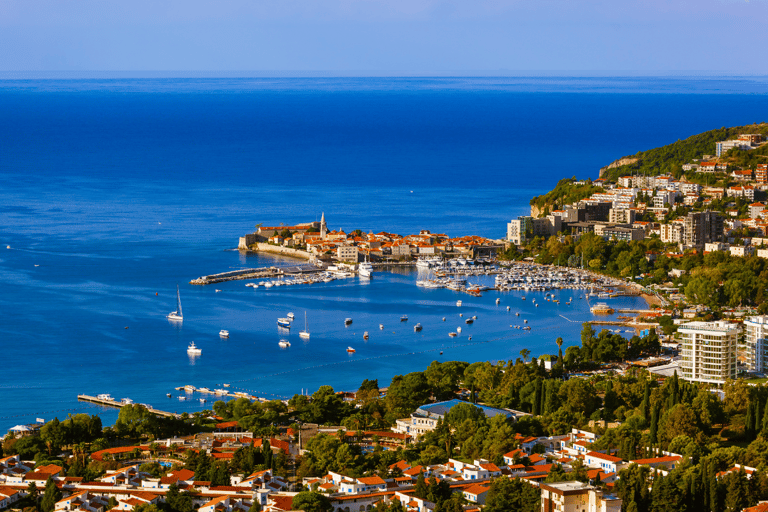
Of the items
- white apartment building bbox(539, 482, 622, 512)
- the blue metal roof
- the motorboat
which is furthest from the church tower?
white apartment building bbox(539, 482, 622, 512)

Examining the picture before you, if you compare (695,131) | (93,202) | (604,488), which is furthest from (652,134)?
(604,488)

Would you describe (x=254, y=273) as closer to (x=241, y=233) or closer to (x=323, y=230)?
(x=323, y=230)

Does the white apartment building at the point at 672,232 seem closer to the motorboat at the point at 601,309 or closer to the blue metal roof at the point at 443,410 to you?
the motorboat at the point at 601,309

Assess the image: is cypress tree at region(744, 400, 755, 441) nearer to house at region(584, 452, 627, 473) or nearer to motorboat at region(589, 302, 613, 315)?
house at region(584, 452, 627, 473)

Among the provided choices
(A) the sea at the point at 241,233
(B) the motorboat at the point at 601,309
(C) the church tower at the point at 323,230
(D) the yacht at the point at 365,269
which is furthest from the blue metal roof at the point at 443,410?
(C) the church tower at the point at 323,230

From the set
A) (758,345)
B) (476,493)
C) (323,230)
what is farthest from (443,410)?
(323,230)

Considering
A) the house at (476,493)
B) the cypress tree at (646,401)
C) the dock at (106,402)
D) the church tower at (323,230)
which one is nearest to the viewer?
the house at (476,493)
